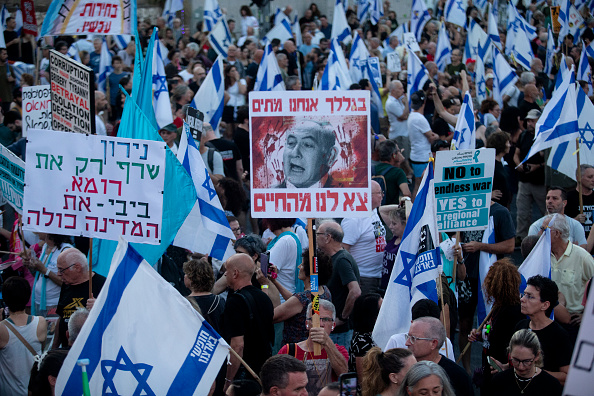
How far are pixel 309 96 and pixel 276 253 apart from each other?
1.89 m

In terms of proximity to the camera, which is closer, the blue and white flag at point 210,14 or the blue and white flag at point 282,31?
the blue and white flag at point 282,31

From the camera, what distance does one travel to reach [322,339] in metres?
5.38

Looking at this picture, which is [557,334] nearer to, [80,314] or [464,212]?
[464,212]

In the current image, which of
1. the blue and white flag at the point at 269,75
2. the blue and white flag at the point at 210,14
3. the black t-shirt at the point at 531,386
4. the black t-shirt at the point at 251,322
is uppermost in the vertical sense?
the blue and white flag at the point at 210,14

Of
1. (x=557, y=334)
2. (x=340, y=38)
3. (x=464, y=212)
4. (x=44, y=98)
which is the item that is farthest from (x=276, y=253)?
(x=340, y=38)

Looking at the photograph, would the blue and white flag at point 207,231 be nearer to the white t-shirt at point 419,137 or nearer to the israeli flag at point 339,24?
the white t-shirt at point 419,137

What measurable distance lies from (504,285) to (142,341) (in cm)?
303

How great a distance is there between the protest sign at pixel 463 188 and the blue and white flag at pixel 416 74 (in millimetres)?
8444

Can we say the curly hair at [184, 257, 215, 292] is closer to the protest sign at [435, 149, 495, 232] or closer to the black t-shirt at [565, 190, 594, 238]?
the protest sign at [435, 149, 495, 232]

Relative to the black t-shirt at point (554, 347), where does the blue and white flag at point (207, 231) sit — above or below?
above

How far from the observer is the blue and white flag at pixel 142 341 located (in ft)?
15.3

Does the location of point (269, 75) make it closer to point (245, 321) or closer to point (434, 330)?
point (245, 321)

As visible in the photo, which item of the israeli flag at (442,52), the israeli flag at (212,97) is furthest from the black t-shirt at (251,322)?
the israeli flag at (442,52)

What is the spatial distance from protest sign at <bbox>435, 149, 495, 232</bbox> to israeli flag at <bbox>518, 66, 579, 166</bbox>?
2.46 meters
